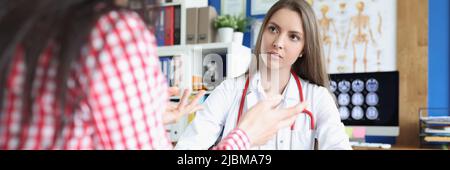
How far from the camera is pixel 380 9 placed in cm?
300

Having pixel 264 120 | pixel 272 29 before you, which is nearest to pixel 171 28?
pixel 272 29

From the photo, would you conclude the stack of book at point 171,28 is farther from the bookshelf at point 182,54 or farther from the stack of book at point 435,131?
the stack of book at point 435,131

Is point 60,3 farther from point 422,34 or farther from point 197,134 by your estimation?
point 422,34

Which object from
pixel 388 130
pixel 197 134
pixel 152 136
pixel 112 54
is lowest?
pixel 388 130

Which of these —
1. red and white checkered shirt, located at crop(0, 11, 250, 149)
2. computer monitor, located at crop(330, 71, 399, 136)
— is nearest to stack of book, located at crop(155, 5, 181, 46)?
computer monitor, located at crop(330, 71, 399, 136)

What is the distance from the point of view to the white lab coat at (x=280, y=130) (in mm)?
1324

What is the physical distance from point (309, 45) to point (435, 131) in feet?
4.71

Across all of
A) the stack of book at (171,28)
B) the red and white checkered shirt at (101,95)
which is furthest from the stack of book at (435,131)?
the red and white checkered shirt at (101,95)

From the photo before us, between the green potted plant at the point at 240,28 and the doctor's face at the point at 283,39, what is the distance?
163cm

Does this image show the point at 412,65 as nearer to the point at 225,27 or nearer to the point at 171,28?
the point at 225,27
